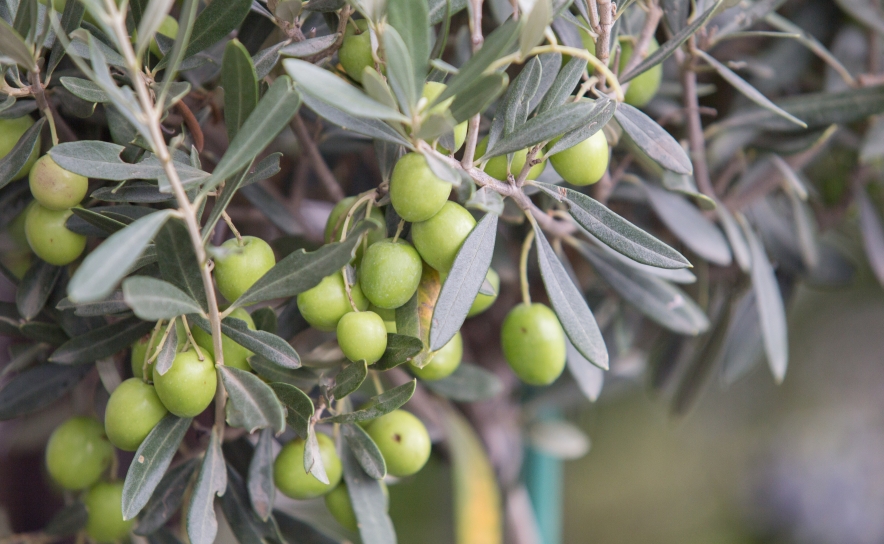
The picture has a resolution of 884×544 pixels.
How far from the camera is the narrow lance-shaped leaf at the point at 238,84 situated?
34cm

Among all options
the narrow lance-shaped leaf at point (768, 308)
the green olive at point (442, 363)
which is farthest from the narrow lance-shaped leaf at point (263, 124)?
the narrow lance-shaped leaf at point (768, 308)

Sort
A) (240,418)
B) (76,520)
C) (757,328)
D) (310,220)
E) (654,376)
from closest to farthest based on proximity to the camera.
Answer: (240,418), (76,520), (310,220), (757,328), (654,376)

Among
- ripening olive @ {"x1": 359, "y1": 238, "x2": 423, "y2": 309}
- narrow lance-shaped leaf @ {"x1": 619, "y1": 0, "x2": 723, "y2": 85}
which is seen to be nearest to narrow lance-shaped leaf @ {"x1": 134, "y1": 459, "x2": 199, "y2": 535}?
ripening olive @ {"x1": 359, "y1": 238, "x2": 423, "y2": 309}

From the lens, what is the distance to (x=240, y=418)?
0.35m

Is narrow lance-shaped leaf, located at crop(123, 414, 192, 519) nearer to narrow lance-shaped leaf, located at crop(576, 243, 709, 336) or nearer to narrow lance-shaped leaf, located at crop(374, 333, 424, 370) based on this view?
narrow lance-shaped leaf, located at crop(374, 333, 424, 370)

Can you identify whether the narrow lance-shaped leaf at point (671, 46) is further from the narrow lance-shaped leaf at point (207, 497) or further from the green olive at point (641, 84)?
the narrow lance-shaped leaf at point (207, 497)

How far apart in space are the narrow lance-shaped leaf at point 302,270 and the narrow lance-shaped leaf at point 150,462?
0.34ft

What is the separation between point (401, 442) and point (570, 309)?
0.17 m

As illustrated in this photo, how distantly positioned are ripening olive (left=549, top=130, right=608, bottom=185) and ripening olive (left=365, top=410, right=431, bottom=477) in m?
0.22

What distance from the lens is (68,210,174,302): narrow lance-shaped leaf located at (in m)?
0.26

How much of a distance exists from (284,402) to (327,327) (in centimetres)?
5

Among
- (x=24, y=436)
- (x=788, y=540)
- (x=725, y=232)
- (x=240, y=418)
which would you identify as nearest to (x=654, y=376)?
(x=725, y=232)

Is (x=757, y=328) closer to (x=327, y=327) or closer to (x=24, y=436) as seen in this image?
(x=327, y=327)

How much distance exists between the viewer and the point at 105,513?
51 centimetres
